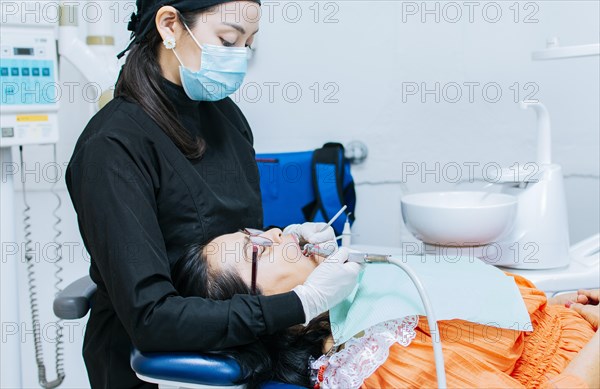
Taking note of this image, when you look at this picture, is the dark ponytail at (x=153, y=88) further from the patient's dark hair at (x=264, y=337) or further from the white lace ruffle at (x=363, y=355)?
the white lace ruffle at (x=363, y=355)

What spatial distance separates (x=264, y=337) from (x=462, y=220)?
0.70 metres

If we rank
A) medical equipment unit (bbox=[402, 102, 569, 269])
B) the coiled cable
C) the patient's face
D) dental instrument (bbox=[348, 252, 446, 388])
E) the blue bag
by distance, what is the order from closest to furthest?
1. dental instrument (bbox=[348, 252, 446, 388])
2. the patient's face
3. medical equipment unit (bbox=[402, 102, 569, 269])
4. the coiled cable
5. the blue bag

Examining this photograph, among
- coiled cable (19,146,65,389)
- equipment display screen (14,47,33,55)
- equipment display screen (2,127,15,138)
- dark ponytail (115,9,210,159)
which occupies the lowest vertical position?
coiled cable (19,146,65,389)

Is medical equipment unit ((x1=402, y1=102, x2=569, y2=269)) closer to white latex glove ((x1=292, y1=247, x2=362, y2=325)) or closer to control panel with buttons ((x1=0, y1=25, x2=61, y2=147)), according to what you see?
white latex glove ((x1=292, y1=247, x2=362, y2=325))

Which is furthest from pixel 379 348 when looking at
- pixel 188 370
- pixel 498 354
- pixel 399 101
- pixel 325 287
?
pixel 399 101

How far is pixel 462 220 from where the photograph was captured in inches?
68.1

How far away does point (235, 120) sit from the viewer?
5.69ft

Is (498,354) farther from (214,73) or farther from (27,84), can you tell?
(27,84)

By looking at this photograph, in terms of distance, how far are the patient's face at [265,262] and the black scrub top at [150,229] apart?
9 cm

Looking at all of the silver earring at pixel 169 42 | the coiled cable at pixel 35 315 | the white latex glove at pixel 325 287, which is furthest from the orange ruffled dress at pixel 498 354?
the coiled cable at pixel 35 315

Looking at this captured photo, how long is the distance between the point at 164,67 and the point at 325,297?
0.68 meters

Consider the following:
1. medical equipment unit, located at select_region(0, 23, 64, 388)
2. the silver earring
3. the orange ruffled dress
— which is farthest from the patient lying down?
medical equipment unit, located at select_region(0, 23, 64, 388)

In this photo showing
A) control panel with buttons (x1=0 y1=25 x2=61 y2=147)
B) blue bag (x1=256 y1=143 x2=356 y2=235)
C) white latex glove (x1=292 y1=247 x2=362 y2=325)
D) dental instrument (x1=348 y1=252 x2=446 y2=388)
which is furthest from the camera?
blue bag (x1=256 y1=143 x2=356 y2=235)

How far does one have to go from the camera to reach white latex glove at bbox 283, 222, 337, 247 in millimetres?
1436
